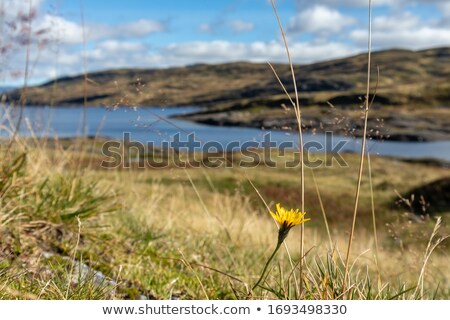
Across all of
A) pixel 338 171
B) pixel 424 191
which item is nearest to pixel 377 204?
pixel 424 191

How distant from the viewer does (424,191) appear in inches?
922

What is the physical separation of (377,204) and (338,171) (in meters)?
11.3

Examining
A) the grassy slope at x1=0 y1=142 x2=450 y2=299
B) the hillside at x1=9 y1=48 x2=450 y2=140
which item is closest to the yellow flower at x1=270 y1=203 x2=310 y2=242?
the grassy slope at x1=0 y1=142 x2=450 y2=299

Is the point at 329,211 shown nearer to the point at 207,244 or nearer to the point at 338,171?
the point at 338,171

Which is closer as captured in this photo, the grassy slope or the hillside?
the grassy slope

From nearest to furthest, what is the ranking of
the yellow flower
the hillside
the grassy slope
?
the yellow flower
the grassy slope
the hillside

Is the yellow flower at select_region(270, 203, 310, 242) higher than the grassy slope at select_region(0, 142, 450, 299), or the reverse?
the yellow flower at select_region(270, 203, 310, 242)

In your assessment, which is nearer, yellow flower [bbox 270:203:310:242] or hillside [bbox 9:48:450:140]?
yellow flower [bbox 270:203:310:242]

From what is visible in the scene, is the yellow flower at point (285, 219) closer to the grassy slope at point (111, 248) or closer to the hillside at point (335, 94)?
the grassy slope at point (111, 248)

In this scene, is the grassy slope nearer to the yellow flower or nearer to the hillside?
the yellow flower

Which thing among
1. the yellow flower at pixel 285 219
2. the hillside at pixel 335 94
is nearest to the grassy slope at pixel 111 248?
the yellow flower at pixel 285 219

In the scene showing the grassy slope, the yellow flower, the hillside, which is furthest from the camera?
the hillside

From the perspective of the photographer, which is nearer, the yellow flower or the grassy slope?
the yellow flower

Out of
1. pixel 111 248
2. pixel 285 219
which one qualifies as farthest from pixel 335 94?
pixel 285 219
